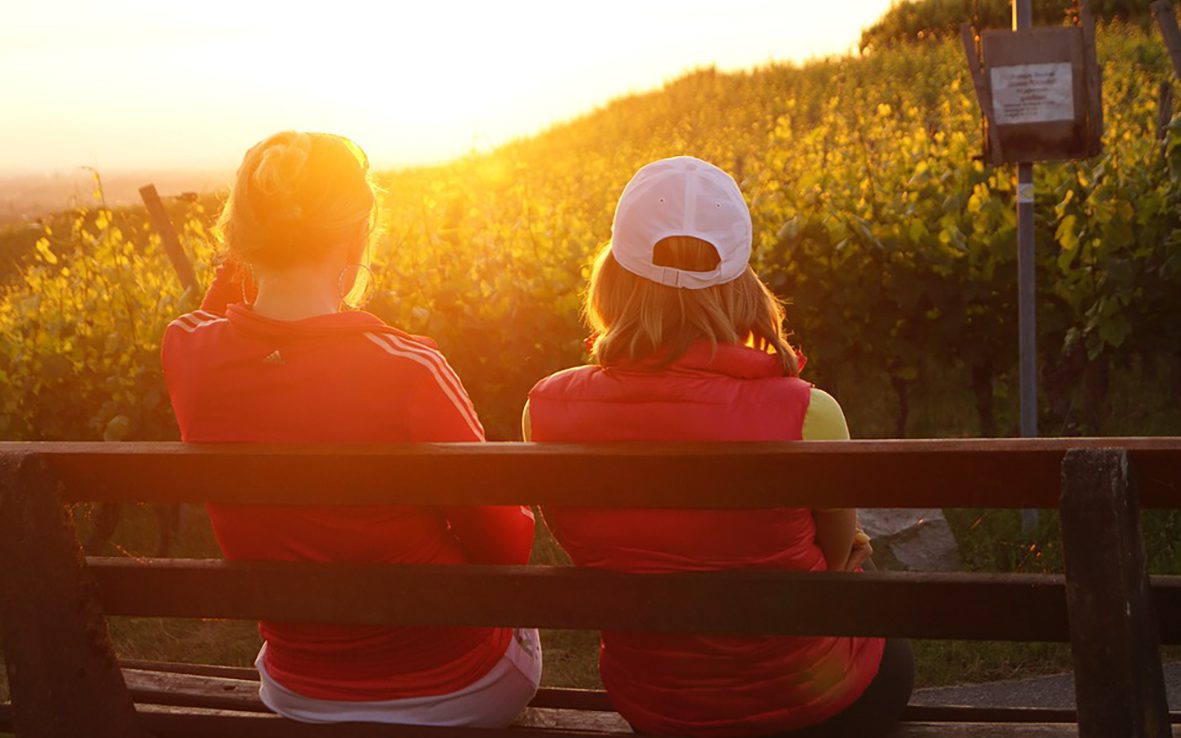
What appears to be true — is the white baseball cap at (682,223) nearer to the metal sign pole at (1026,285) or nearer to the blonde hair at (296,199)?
the blonde hair at (296,199)

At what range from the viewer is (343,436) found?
2.53 meters

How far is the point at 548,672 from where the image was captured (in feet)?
17.5

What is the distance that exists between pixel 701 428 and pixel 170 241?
5508mm

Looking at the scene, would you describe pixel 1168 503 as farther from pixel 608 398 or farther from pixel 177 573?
pixel 177 573

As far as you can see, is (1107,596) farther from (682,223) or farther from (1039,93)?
(1039,93)

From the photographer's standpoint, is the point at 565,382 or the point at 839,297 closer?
the point at 565,382

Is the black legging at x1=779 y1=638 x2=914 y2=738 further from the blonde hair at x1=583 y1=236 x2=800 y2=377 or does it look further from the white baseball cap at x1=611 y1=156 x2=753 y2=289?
the white baseball cap at x1=611 y1=156 x2=753 y2=289

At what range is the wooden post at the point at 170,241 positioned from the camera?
23.6 feet

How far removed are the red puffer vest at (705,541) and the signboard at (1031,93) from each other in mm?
3706

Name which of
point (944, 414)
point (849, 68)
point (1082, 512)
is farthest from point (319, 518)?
point (849, 68)

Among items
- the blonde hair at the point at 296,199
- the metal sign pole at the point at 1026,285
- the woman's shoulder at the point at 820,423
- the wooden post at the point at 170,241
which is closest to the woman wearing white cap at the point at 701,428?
the woman's shoulder at the point at 820,423

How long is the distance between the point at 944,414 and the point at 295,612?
6.73 meters

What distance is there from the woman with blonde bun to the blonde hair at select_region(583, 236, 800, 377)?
31 cm

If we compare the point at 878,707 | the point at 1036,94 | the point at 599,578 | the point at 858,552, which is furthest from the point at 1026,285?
the point at 599,578
